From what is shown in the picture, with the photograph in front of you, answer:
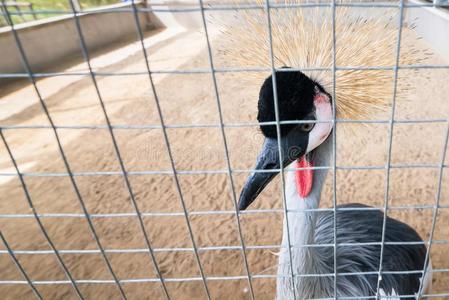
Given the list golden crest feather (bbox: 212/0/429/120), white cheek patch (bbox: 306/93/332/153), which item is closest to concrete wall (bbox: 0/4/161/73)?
golden crest feather (bbox: 212/0/429/120)

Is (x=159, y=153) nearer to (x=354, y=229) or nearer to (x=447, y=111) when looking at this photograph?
(x=354, y=229)

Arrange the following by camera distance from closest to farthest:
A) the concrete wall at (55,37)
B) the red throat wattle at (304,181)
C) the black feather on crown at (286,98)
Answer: the black feather on crown at (286,98) < the red throat wattle at (304,181) < the concrete wall at (55,37)

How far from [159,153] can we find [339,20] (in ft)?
5.43

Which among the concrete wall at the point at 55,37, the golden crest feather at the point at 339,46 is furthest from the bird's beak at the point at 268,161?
the concrete wall at the point at 55,37

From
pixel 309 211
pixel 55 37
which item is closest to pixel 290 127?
pixel 309 211

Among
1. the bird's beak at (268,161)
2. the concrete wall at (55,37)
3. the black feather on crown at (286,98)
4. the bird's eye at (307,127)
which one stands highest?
the black feather on crown at (286,98)

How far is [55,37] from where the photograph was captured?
14.2ft

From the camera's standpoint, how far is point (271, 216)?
5.42 ft

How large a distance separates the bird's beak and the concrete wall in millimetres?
3291

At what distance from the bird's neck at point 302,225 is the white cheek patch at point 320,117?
0.18 feet

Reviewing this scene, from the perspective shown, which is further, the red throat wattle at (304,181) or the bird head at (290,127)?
the red throat wattle at (304,181)

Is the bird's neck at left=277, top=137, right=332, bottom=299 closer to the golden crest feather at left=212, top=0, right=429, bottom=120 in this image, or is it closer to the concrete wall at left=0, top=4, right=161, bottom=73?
the golden crest feather at left=212, top=0, right=429, bottom=120

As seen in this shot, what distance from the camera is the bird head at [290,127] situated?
2.39ft

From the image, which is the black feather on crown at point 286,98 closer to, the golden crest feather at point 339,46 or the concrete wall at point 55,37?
the golden crest feather at point 339,46
